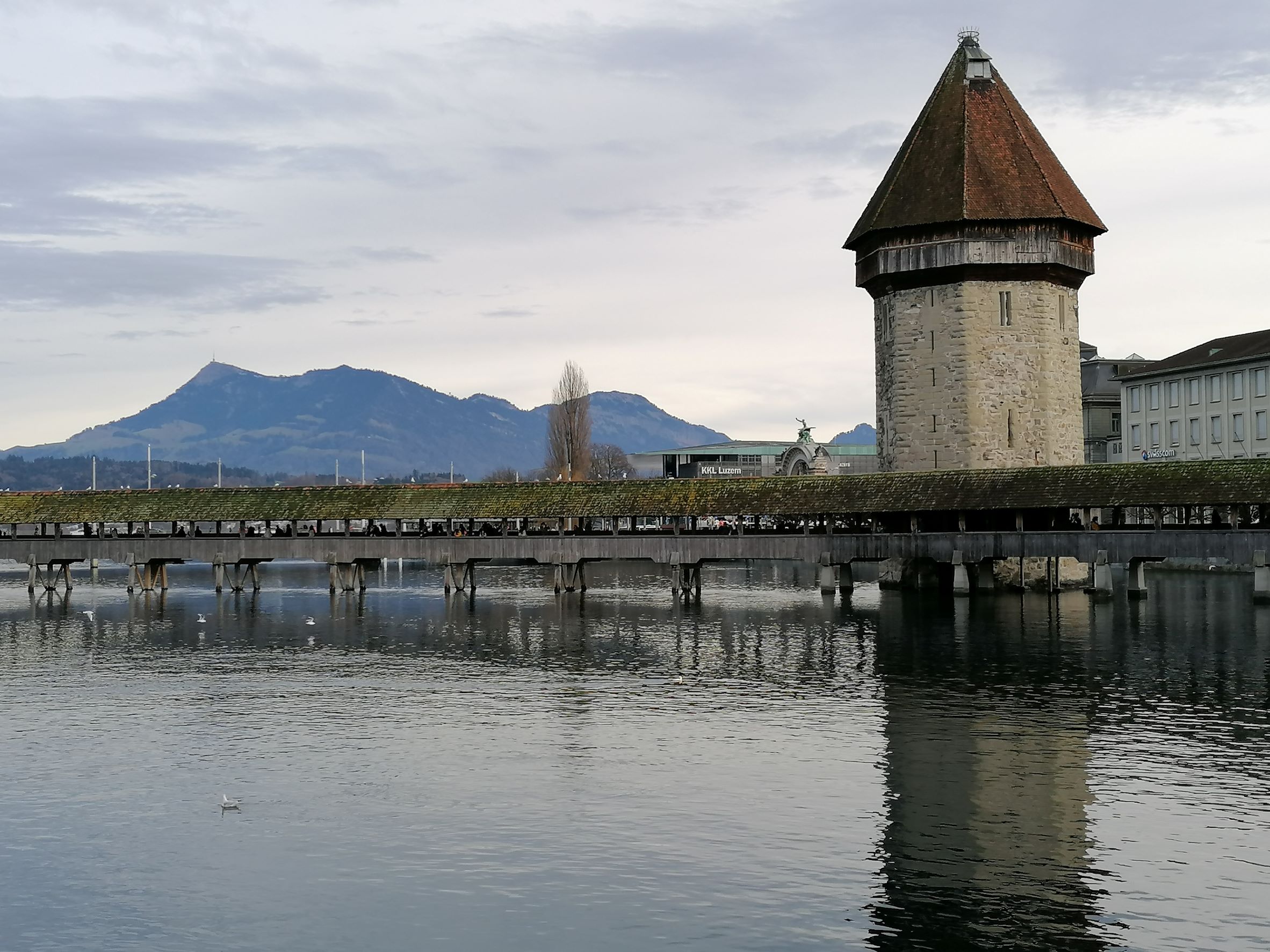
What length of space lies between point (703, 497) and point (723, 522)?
7.07 meters

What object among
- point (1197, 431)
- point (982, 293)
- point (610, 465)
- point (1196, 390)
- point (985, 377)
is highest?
point (982, 293)

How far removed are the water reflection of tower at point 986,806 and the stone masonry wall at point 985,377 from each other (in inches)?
849

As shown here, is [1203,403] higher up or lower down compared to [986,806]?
higher up

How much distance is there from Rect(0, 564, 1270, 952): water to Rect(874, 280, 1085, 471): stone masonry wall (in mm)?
16917

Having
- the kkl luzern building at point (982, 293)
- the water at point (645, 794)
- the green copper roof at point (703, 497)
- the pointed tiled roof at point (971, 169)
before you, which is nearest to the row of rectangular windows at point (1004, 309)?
the kkl luzern building at point (982, 293)

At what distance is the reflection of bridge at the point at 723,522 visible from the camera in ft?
148

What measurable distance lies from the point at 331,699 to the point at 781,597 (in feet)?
99.6

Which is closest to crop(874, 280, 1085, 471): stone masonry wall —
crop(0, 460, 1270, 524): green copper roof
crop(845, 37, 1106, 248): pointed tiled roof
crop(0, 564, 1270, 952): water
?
crop(845, 37, 1106, 248): pointed tiled roof

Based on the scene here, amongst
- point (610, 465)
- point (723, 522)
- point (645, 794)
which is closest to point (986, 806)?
point (645, 794)

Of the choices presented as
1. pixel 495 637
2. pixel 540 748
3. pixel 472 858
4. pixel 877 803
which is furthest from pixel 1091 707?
pixel 495 637

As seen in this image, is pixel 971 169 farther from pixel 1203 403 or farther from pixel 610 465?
pixel 610 465

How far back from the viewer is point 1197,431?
70750 mm

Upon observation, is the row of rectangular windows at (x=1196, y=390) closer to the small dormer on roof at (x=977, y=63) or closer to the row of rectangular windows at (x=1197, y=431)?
the row of rectangular windows at (x=1197, y=431)

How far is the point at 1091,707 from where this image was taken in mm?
25922
